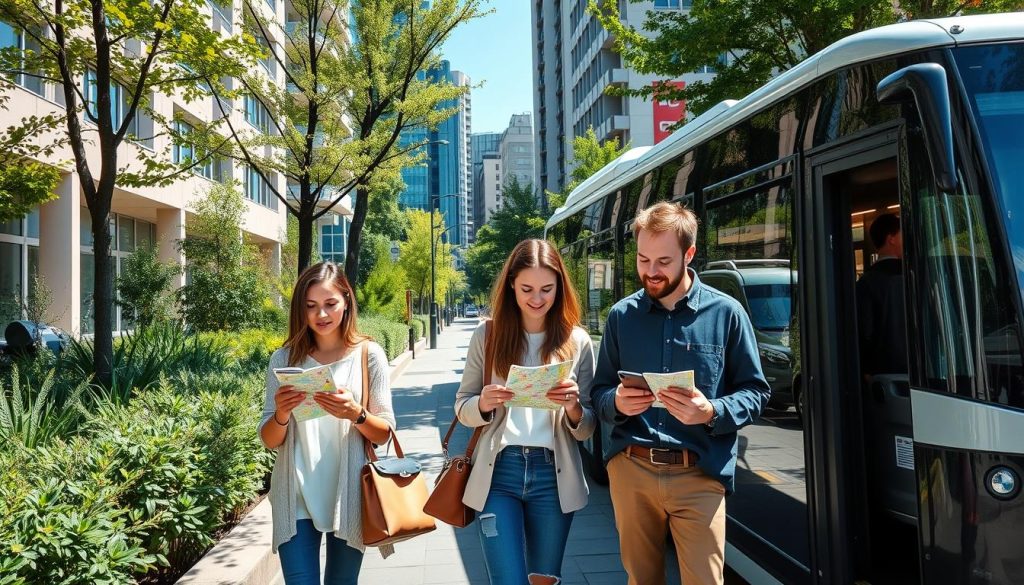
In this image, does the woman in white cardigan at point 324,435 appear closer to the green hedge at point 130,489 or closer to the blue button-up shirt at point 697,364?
the green hedge at point 130,489

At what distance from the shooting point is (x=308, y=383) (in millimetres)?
2996

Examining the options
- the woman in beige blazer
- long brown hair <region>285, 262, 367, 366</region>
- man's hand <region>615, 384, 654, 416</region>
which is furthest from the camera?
long brown hair <region>285, 262, 367, 366</region>

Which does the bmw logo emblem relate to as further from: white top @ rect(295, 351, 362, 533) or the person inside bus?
white top @ rect(295, 351, 362, 533)

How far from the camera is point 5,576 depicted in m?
2.84

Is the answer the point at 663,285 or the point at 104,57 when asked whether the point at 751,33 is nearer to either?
the point at 104,57

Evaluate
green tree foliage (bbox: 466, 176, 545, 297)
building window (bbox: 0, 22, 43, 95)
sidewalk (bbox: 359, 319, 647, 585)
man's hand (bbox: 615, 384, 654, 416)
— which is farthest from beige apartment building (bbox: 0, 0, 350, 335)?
green tree foliage (bbox: 466, 176, 545, 297)

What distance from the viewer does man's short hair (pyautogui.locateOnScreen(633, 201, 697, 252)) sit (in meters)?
2.92

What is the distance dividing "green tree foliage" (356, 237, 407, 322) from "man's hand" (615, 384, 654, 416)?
88.8 feet

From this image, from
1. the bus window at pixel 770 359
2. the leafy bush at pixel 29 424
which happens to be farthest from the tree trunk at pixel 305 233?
the bus window at pixel 770 359

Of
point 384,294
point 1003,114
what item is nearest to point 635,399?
point 1003,114

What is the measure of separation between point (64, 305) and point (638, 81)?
35036 mm

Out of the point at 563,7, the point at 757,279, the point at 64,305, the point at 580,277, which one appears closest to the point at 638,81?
the point at 563,7

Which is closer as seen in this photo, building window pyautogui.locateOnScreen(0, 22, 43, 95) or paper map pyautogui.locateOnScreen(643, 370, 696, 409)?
paper map pyautogui.locateOnScreen(643, 370, 696, 409)

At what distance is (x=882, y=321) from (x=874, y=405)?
0.43m
